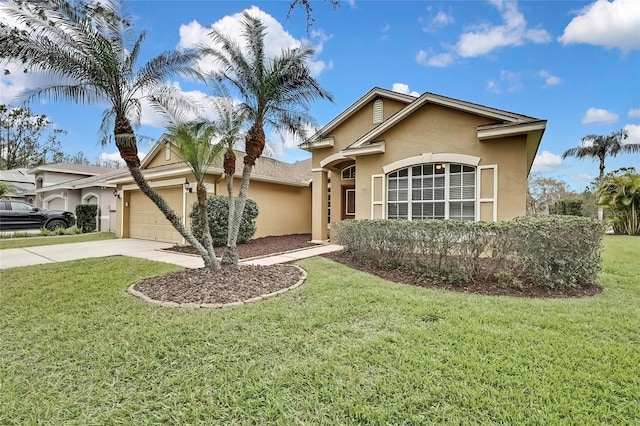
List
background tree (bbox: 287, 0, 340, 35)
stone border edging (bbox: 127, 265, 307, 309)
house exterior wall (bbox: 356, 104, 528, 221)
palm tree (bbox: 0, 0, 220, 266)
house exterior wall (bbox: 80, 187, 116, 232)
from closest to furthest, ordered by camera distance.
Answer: background tree (bbox: 287, 0, 340, 35) → stone border edging (bbox: 127, 265, 307, 309) → palm tree (bbox: 0, 0, 220, 266) → house exterior wall (bbox: 356, 104, 528, 221) → house exterior wall (bbox: 80, 187, 116, 232)

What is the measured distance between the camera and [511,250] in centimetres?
672

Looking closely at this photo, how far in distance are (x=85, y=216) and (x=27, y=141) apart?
2534cm

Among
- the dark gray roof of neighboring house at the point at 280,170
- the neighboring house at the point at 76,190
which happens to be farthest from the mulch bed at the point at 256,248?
the neighboring house at the point at 76,190

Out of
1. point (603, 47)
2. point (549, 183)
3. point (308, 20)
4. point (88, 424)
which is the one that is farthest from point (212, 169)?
point (549, 183)

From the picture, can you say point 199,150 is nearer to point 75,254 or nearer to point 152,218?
point 75,254

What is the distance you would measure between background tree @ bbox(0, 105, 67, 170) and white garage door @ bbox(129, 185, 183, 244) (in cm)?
2469

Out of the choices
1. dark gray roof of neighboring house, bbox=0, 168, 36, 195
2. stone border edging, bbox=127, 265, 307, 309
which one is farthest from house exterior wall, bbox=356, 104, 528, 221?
dark gray roof of neighboring house, bbox=0, 168, 36, 195

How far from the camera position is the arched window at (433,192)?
10539 millimetres

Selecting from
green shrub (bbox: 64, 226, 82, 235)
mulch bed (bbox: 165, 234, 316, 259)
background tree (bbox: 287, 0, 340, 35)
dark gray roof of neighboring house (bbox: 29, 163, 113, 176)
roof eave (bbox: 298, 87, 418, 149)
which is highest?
roof eave (bbox: 298, 87, 418, 149)

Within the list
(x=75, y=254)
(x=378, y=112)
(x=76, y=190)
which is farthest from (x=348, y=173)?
(x=76, y=190)

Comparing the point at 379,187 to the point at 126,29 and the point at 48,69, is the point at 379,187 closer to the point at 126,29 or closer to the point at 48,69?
the point at 126,29

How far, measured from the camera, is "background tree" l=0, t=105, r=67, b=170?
33.4 meters

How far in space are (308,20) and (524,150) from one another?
8.16 m

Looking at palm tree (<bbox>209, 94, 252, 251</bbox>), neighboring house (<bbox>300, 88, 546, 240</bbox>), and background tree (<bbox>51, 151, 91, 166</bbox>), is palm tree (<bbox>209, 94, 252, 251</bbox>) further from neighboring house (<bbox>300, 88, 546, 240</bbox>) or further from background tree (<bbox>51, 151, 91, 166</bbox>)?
background tree (<bbox>51, 151, 91, 166</bbox>)
